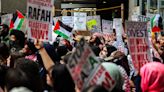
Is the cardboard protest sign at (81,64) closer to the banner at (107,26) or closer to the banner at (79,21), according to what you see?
the banner at (107,26)

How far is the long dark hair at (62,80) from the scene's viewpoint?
16.3ft

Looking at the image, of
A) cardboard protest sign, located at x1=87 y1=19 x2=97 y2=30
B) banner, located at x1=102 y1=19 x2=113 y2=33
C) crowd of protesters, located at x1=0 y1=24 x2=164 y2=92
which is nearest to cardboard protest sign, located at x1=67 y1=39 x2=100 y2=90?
crowd of protesters, located at x1=0 y1=24 x2=164 y2=92

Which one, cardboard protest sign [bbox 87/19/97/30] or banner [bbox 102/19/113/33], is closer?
banner [bbox 102/19/113/33]

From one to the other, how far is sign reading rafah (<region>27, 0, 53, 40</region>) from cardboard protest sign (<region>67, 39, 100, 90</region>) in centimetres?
304

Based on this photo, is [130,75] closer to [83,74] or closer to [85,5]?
[83,74]

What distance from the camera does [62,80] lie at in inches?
201

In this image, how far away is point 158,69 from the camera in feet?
19.6

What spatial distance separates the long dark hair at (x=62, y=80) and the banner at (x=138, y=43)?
2.52 metres

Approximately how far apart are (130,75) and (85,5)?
30.4 meters

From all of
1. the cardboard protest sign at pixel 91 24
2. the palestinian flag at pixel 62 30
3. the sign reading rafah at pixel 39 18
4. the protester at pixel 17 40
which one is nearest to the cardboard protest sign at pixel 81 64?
the sign reading rafah at pixel 39 18

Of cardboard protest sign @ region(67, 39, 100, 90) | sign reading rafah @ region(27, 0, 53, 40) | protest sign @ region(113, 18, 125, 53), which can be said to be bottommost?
protest sign @ region(113, 18, 125, 53)

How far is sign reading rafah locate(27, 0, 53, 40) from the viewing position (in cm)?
789

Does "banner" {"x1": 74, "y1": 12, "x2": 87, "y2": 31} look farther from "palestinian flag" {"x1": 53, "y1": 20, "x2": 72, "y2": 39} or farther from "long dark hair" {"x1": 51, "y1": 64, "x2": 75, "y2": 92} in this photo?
"long dark hair" {"x1": 51, "y1": 64, "x2": 75, "y2": 92}

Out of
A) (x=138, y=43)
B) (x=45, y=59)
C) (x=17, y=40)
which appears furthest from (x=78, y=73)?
(x=17, y=40)
